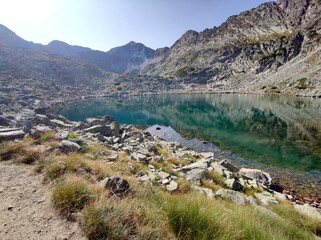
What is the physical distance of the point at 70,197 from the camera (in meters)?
3.36

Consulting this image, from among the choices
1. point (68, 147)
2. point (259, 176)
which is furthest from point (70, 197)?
point (259, 176)

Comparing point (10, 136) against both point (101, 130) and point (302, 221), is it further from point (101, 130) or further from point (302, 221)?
point (302, 221)

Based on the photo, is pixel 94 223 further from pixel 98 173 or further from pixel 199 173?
pixel 199 173

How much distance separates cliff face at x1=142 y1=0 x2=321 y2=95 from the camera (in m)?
82.9

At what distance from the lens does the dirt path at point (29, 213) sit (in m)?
2.71

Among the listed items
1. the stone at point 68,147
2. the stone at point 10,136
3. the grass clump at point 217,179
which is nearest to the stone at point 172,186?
the grass clump at point 217,179

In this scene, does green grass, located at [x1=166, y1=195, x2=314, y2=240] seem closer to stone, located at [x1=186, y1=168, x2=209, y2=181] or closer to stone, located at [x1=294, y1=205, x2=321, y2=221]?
stone, located at [x1=186, y1=168, x2=209, y2=181]

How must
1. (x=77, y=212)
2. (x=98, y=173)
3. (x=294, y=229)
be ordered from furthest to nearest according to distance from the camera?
1. (x=98, y=173)
2. (x=294, y=229)
3. (x=77, y=212)

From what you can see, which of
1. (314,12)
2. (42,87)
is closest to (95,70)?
(42,87)

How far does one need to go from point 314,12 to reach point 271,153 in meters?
192

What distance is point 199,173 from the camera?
8.45 m

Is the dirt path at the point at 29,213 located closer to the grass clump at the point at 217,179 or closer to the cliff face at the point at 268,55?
the grass clump at the point at 217,179

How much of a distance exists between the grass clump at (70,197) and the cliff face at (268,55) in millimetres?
86993

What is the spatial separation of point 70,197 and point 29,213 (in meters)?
0.91
